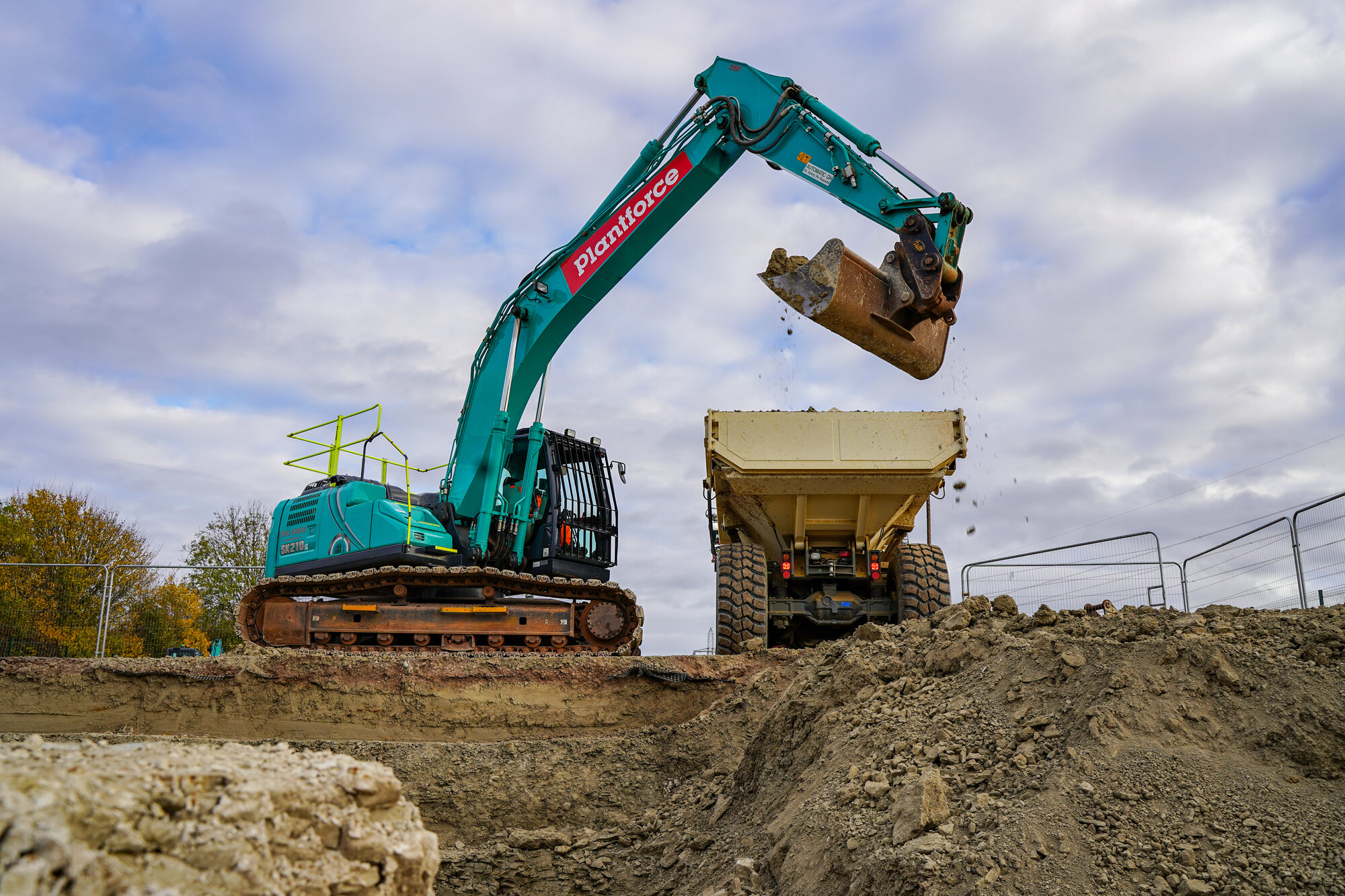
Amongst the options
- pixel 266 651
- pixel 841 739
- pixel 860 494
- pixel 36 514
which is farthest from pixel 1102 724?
pixel 36 514

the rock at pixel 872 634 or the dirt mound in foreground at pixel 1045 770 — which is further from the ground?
the rock at pixel 872 634

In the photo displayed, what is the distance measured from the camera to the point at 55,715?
9.16m

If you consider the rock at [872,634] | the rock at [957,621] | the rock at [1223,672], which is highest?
the rock at [957,621]

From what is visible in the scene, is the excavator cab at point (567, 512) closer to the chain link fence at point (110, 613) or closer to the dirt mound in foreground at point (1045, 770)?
the dirt mound in foreground at point (1045, 770)

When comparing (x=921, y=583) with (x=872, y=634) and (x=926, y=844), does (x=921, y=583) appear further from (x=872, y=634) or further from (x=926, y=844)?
(x=926, y=844)

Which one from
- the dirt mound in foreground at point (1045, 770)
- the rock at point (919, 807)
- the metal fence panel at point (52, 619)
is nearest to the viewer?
the dirt mound in foreground at point (1045, 770)

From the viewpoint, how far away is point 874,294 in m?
7.00

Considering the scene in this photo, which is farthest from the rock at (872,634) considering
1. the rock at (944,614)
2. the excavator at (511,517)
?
the excavator at (511,517)

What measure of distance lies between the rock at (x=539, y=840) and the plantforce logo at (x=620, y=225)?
227 inches

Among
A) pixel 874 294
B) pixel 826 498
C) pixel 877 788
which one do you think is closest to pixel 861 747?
pixel 877 788

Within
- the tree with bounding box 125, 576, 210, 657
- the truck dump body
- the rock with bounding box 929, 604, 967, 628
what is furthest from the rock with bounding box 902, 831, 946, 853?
the tree with bounding box 125, 576, 210, 657

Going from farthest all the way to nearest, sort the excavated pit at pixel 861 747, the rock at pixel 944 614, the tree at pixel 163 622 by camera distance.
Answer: the tree at pixel 163 622
the rock at pixel 944 614
the excavated pit at pixel 861 747

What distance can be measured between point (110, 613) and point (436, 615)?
12.1 meters

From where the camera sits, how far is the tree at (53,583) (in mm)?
19906
